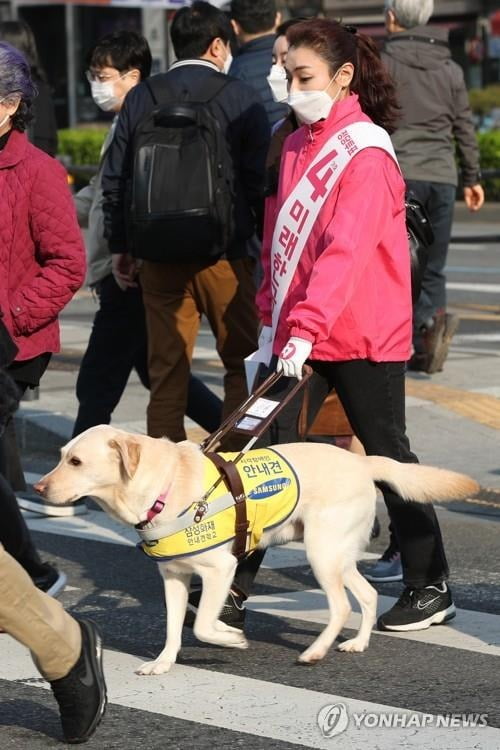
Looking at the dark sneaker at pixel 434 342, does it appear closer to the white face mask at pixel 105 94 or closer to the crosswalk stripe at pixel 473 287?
the white face mask at pixel 105 94

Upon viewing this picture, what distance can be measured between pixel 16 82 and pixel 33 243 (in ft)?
2.04

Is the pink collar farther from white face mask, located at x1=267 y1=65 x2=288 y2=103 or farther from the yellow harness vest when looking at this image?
white face mask, located at x1=267 y1=65 x2=288 y2=103

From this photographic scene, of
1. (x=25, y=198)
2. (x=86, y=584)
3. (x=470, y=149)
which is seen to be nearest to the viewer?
(x=25, y=198)

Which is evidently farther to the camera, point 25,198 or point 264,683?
point 25,198

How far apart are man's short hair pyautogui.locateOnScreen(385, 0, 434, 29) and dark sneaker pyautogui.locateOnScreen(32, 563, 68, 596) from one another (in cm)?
529

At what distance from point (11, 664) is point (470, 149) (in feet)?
20.3

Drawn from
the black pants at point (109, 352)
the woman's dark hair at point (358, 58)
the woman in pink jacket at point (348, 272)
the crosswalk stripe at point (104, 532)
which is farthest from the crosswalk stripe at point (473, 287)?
the woman in pink jacket at point (348, 272)

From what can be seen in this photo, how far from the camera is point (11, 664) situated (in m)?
5.12

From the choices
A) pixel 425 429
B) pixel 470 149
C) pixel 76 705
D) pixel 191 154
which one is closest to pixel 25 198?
pixel 191 154

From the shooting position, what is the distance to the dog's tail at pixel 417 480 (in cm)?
515

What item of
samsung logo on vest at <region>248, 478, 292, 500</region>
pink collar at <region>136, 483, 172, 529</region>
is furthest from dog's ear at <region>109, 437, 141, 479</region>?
samsung logo on vest at <region>248, 478, 292, 500</region>

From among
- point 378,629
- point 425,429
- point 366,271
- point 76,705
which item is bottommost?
point 425,429

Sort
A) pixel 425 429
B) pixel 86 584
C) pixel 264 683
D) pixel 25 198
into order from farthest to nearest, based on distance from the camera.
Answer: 1. pixel 425 429
2. pixel 86 584
3. pixel 25 198
4. pixel 264 683

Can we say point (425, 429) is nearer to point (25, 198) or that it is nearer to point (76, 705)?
point (25, 198)
